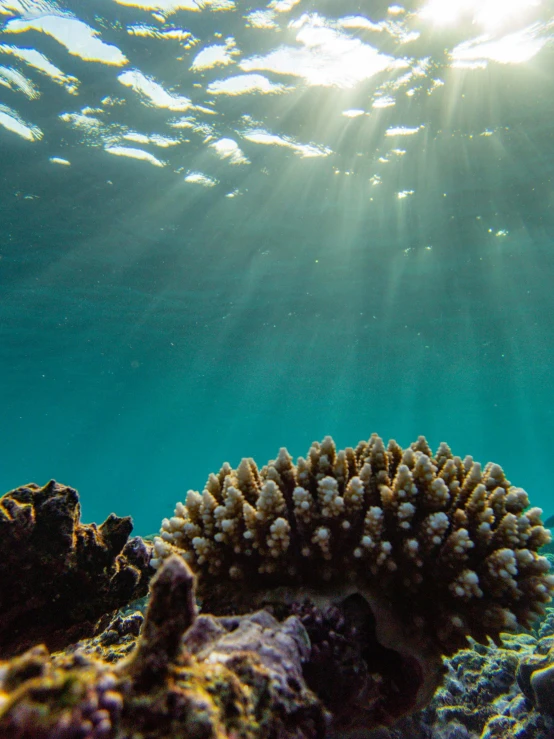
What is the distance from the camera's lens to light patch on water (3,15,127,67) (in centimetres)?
1143

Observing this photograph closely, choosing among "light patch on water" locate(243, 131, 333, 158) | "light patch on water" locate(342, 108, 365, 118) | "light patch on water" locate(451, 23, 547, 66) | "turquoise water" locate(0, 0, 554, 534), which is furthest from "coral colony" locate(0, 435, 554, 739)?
"light patch on water" locate(243, 131, 333, 158)

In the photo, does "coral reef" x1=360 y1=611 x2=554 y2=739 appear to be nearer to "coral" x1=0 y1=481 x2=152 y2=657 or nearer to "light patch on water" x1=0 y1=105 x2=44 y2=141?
"coral" x1=0 y1=481 x2=152 y2=657

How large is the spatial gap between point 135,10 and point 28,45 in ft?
12.7

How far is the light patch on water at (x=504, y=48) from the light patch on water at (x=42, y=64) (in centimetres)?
1311

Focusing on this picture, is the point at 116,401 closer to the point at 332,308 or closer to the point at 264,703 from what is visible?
the point at 332,308

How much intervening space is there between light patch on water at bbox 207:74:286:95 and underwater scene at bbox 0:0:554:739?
0.27 feet

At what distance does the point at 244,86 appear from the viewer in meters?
13.7

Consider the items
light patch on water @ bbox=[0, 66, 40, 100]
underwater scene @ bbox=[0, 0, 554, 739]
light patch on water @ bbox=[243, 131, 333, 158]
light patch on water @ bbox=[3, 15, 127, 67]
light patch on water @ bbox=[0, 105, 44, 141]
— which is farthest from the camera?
light patch on water @ bbox=[243, 131, 333, 158]

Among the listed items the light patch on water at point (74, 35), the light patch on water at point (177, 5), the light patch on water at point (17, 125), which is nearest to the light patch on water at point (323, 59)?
the light patch on water at point (177, 5)

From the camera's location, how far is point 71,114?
48.2 feet

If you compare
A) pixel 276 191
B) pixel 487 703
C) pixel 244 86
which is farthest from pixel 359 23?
pixel 487 703

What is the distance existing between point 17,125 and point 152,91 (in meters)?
5.75

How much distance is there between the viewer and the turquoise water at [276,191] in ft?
39.3

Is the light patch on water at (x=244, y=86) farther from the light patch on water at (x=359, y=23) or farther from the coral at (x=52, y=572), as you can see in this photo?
the coral at (x=52, y=572)
